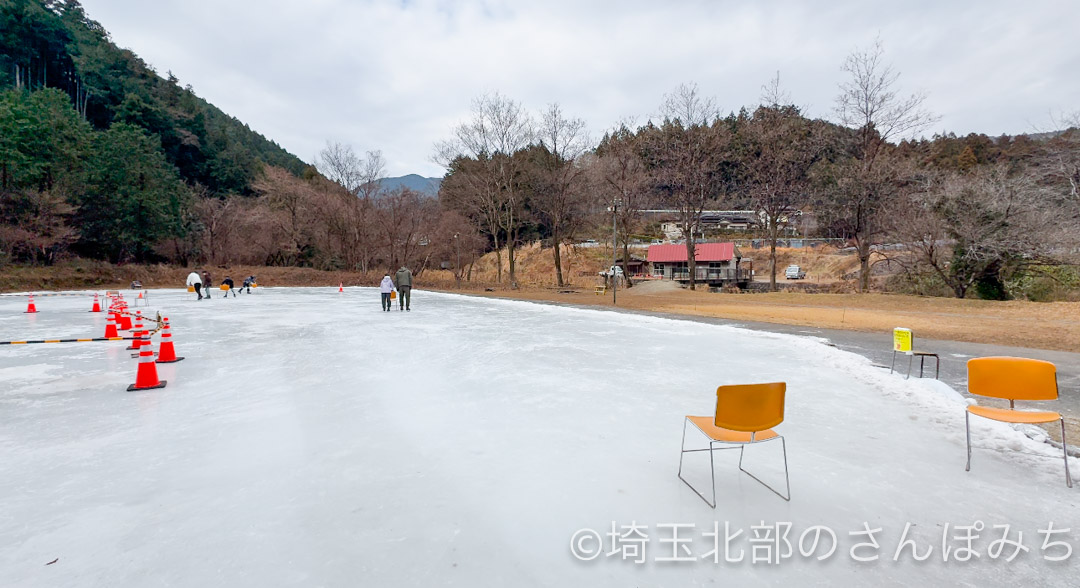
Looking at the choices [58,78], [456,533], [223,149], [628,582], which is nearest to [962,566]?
[628,582]

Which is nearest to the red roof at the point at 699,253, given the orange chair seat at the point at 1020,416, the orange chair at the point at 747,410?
the orange chair seat at the point at 1020,416

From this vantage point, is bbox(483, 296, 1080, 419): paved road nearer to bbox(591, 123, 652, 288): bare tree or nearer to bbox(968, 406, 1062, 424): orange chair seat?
bbox(968, 406, 1062, 424): orange chair seat

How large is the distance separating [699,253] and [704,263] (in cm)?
114

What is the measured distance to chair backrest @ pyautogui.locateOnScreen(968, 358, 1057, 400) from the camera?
3816mm

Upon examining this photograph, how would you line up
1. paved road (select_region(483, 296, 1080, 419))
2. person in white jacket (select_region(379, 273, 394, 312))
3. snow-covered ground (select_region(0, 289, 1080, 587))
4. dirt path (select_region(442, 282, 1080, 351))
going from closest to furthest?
snow-covered ground (select_region(0, 289, 1080, 587))
paved road (select_region(483, 296, 1080, 419))
dirt path (select_region(442, 282, 1080, 351))
person in white jacket (select_region(379, 273, 394, 312))

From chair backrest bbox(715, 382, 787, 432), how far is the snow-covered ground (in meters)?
0.55

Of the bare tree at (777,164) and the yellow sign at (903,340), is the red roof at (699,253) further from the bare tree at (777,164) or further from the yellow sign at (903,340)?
the yellow sign at (903,340)

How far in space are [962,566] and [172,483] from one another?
5016mm

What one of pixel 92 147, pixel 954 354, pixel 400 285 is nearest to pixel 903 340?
pixel 954 354

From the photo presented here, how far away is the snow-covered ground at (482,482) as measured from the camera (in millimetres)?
2596

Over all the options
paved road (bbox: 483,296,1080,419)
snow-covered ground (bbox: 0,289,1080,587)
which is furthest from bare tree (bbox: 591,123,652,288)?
snow-covered ground (bbox: 0,289,1080,587)

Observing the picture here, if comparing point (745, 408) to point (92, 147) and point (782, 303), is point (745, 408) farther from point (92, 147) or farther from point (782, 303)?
point (92, 147)

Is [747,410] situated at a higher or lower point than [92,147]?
lower

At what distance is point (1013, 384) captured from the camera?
156 inches
